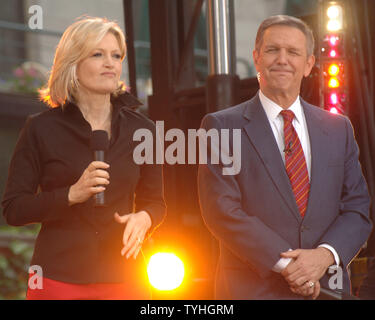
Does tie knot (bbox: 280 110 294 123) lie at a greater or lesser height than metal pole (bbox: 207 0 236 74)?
lesser

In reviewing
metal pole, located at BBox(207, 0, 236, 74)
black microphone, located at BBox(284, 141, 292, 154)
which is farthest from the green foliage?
black microphone, located at BBox(284, 141, 292, 154)

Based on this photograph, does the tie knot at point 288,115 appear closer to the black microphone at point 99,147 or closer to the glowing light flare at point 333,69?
the black microphone at point 99,147

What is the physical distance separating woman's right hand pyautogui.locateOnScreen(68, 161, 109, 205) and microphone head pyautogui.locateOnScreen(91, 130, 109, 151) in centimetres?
9

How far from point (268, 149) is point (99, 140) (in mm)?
640

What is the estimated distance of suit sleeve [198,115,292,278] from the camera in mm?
2141

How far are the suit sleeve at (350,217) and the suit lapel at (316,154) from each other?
0.11 meters

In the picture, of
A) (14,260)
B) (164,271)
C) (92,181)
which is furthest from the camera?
(14,260)

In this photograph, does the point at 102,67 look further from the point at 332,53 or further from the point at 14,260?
the point at 14,260

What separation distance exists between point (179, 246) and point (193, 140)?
1.01 m

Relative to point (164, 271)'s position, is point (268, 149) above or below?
above

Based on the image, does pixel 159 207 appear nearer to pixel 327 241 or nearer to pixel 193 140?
pixel 327 241

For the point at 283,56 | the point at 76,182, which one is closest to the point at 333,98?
Answer: the point at 283,56

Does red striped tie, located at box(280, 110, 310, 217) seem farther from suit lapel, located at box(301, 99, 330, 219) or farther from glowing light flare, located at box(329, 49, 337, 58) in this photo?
glowing light flare, located at box(329, 49, 337, 58)

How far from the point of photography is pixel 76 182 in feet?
6.82
